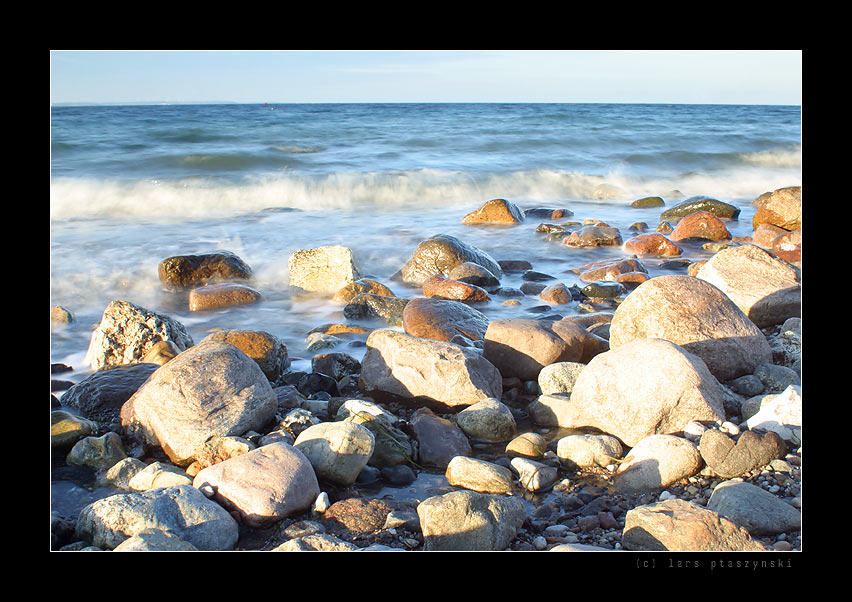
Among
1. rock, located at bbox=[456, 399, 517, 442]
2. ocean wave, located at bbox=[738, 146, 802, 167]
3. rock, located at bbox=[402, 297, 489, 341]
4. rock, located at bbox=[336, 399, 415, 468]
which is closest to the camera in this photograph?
rock, located at bbox=[336, 399, 415, 468]

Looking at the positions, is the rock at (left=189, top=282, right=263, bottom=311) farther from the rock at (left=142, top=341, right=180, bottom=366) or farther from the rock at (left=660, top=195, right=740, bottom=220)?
the rock at (left=660, top=195, right=740, bottom=220)

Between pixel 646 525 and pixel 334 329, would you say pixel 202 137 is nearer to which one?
pixel 334 329

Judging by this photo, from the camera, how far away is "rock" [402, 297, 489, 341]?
5.20m

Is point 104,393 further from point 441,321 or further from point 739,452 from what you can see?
point 739,452

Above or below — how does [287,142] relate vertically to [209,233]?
above

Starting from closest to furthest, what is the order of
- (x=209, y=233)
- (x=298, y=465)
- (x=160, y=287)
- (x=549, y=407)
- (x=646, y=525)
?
(x=646, y=525), (x=298, y=465), (x=549, y=407), (x=160, y=287), (x=209, y=233)

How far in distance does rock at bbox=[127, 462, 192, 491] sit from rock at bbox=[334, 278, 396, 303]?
10.9 ft

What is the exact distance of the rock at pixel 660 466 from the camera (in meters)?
3.21

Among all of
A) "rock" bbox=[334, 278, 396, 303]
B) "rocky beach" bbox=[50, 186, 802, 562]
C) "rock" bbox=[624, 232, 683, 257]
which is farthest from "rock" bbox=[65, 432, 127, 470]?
"rock" bbox=[624, 232, 683, 257]

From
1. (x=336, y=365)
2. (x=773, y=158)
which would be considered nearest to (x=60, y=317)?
(x=336, y=365)

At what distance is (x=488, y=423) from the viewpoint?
3.79 meters

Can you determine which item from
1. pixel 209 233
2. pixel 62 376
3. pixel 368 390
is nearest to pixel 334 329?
pixel 368 390

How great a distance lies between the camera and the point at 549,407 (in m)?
3.99
